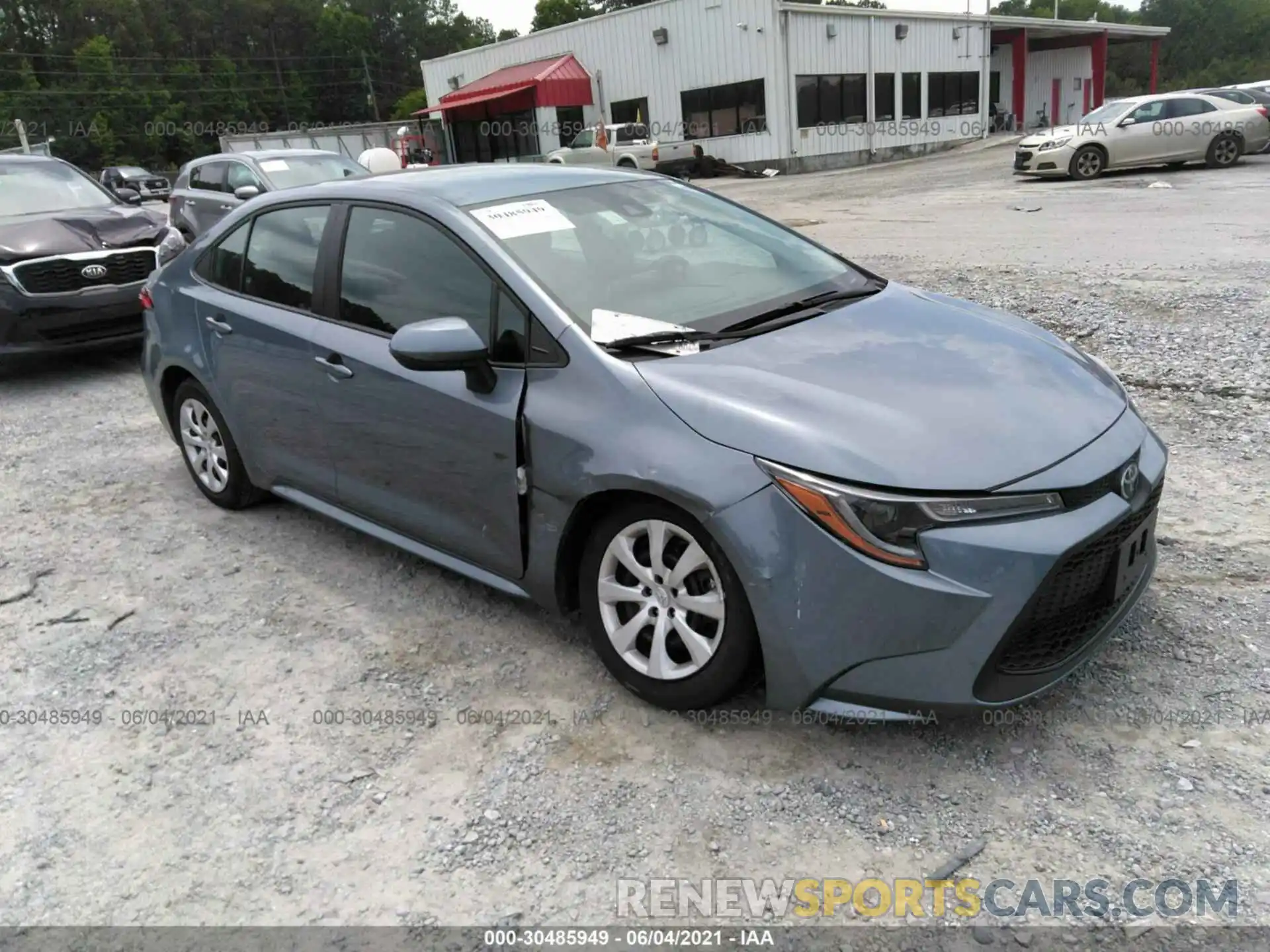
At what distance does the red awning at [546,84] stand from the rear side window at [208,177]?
2155 centimetres

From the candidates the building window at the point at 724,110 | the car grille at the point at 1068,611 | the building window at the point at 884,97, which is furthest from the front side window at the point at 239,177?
the building window at the point at 884,97

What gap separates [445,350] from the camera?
298 cm

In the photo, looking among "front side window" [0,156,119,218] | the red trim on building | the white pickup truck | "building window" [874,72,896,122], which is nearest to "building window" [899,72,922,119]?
"building window" [874,72,896,122]

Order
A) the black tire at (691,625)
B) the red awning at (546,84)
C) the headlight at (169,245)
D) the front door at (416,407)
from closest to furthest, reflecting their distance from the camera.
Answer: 1. the black tire at (691,625)
2. the front door at (416,407)
3. the headlight at (169,245)
4. the red awning at (546,84)

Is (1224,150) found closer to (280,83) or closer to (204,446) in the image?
(204,446)

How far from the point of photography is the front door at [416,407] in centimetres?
317

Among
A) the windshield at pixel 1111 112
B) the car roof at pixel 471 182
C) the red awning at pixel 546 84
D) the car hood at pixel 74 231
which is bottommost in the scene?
the windshield at pixel 1111 112

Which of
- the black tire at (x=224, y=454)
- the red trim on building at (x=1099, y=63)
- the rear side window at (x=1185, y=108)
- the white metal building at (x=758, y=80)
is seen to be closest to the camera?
the black tire at (x=224, y=454)

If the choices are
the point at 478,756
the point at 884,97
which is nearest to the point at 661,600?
the point at 478,756

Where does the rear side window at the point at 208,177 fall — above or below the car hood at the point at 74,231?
above

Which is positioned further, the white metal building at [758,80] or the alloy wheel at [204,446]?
the white metal building at [758,80]

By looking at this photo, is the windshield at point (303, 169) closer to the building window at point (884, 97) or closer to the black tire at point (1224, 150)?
the black tire at point (1224, 150)

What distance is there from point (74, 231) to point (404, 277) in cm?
567

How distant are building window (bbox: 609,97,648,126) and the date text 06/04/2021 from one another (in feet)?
107
